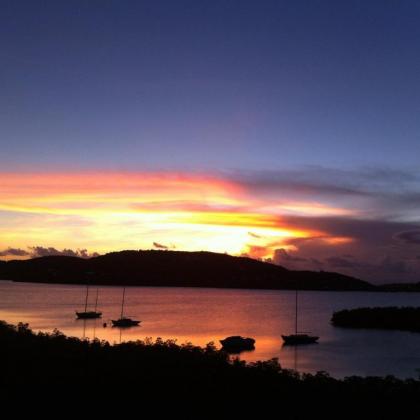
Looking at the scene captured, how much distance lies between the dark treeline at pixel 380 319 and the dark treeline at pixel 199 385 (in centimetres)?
12928

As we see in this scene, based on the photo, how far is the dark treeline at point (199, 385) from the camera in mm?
20359

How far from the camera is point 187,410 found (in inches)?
756

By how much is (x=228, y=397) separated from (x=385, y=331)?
133 meters

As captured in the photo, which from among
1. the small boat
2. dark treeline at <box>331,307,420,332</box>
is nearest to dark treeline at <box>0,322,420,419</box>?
the small boat

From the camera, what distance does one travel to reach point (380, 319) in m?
154

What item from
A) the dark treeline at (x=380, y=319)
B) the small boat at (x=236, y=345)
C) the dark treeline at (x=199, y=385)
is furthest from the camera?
the dark treeline at (x=380, y=319)

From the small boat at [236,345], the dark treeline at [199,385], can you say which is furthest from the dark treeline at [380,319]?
the dark treeline at [199,385]

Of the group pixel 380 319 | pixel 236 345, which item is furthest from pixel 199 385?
pixel 380 319

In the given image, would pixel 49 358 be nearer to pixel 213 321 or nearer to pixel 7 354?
pixel 7 354

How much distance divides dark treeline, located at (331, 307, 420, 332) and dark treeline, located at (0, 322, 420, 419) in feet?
424

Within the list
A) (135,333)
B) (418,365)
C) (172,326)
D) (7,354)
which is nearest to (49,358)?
(7,354)

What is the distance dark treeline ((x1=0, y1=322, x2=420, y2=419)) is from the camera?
2036cm

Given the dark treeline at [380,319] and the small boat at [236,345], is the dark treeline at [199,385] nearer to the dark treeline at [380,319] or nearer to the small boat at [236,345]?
the small boat at [236,345]

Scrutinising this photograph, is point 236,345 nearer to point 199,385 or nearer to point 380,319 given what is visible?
point 199,385
